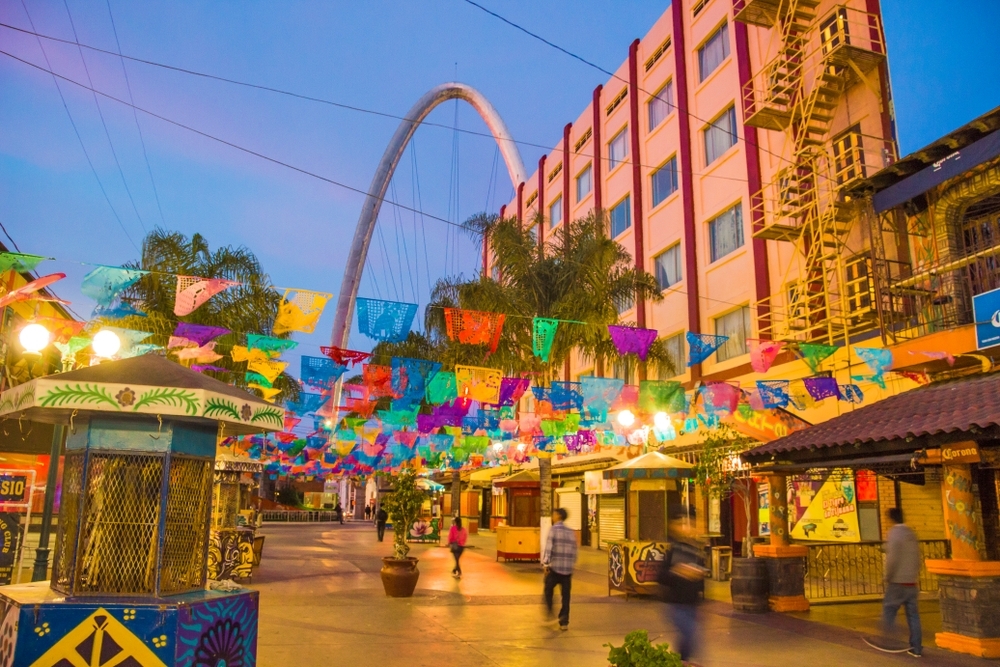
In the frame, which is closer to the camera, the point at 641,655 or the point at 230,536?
the point at 641,655

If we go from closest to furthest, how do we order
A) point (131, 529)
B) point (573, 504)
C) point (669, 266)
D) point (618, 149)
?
point (131, 529)
point (669, 266)
point (618, 149)
point (573, 504)

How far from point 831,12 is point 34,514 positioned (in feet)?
128

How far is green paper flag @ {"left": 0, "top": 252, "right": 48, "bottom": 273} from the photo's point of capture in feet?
41.3

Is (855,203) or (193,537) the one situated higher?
(855,203)

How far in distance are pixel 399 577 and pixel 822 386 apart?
10.3 m

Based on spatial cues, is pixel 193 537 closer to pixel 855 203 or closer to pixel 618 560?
pixel 618 560

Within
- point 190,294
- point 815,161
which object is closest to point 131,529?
point 190,294

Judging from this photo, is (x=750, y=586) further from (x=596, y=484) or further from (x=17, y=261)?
(x=596, y=484)

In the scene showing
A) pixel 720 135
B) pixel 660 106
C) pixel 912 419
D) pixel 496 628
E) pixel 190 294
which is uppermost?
pixel 660 106

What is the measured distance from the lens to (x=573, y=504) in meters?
37.7

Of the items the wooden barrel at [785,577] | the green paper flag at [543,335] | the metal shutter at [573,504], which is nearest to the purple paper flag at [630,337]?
the green paper flag at [543,335]

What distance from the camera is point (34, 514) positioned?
119 feet

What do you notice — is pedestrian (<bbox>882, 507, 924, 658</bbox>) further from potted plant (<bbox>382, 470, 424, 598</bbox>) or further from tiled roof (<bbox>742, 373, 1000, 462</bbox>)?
potted plant (<bbox>382, 470, 424, 598</bbox>)

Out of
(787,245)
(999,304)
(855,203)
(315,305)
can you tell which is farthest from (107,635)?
(787,245)
